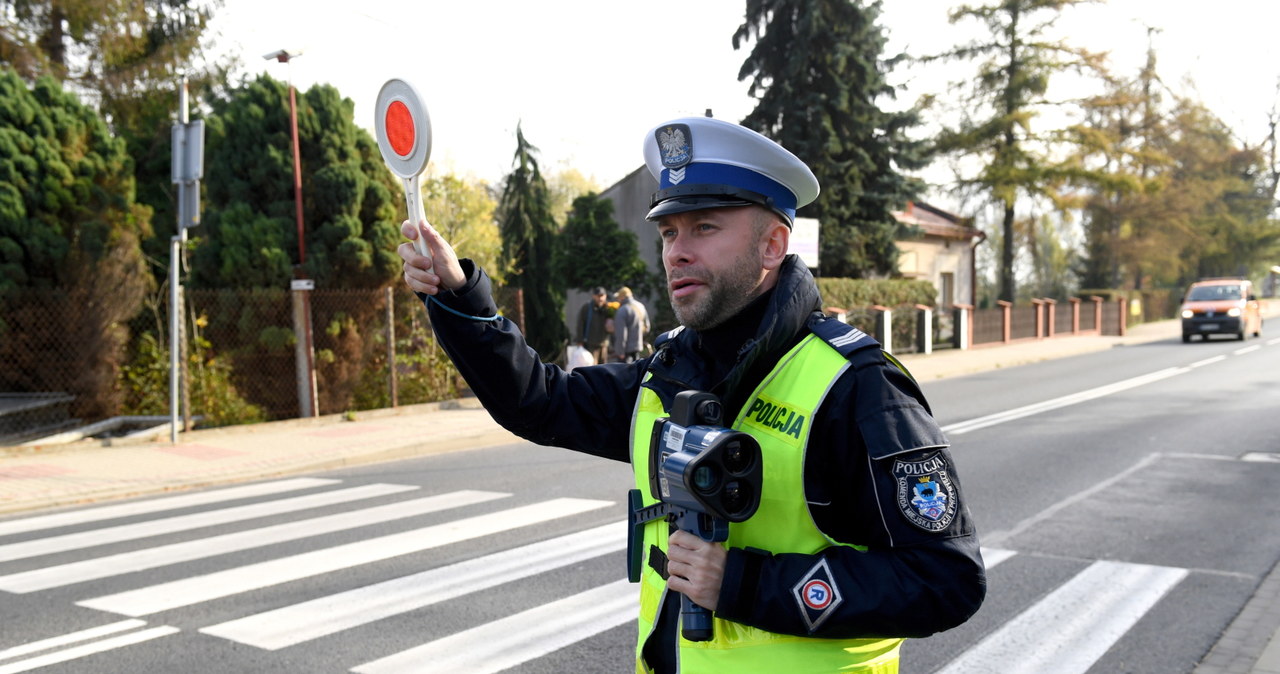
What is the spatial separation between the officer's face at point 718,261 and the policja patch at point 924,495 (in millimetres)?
472

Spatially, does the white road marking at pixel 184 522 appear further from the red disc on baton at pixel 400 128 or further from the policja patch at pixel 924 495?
the policja patch at pixel 924 495

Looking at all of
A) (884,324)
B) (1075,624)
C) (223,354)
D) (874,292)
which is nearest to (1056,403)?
(884,324)

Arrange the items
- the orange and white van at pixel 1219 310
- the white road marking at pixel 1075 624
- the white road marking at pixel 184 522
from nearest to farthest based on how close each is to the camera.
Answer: the white road marking at pixel 1075 624 < the white road marking at pixel 184 522 < the orange and white van at pixel 1219 310

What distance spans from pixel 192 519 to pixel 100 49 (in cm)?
1439

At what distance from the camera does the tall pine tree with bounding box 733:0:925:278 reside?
86.0 feet

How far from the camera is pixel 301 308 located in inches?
522

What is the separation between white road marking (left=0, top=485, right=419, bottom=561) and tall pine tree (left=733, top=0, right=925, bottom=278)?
19.2 m

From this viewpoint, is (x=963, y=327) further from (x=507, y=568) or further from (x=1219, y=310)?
(x=507, y=568)

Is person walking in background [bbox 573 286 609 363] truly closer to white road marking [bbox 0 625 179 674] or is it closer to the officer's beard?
white road marking [bbox 0 625 179 674]

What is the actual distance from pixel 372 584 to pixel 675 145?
4.45 metres

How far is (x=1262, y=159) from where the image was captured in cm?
5497

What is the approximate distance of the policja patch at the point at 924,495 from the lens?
5.68 feet

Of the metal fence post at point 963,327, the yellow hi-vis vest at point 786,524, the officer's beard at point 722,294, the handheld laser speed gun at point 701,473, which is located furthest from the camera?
the metal fence post at point 963,327

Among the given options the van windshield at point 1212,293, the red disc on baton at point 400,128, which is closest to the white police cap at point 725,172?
the red disc on baton at point 400,128
